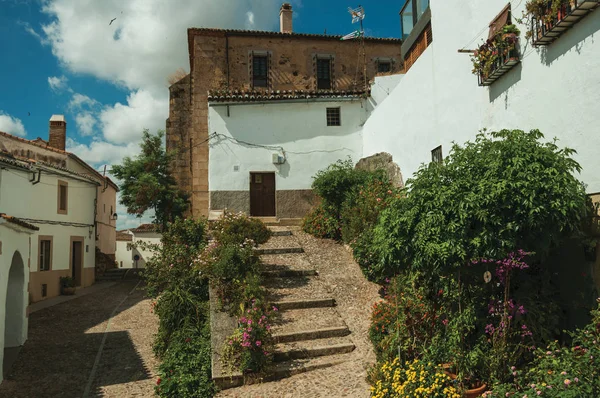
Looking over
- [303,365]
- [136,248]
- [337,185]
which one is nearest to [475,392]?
[303,365]

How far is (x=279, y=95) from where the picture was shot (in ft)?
57.7

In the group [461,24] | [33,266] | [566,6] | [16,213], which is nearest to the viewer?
[566,6]

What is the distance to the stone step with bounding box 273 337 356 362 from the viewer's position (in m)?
7.86

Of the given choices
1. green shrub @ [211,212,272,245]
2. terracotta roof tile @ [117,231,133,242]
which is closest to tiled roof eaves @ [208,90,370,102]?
green shrub @ [211,212,272,245]

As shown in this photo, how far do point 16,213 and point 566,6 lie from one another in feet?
53.6

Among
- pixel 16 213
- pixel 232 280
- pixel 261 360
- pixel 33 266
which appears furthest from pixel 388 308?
pixel 33 266

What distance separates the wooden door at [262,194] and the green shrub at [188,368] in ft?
28.4

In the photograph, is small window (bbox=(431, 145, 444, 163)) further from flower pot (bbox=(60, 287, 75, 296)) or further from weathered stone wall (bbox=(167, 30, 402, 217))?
flower pot (bbox=(60, 287, 75, 296))

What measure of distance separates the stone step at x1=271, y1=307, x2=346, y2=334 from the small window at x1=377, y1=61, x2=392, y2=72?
55.2ft

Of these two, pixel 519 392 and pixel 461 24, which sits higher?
pixel 461 24

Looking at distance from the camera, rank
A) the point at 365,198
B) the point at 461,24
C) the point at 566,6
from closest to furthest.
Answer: the point at 566,6 < the point at 461,24 < the point at 365,198

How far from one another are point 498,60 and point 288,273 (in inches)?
260

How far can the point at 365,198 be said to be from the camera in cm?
1255

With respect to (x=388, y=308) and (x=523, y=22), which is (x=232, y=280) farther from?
(x=523, y=22)
